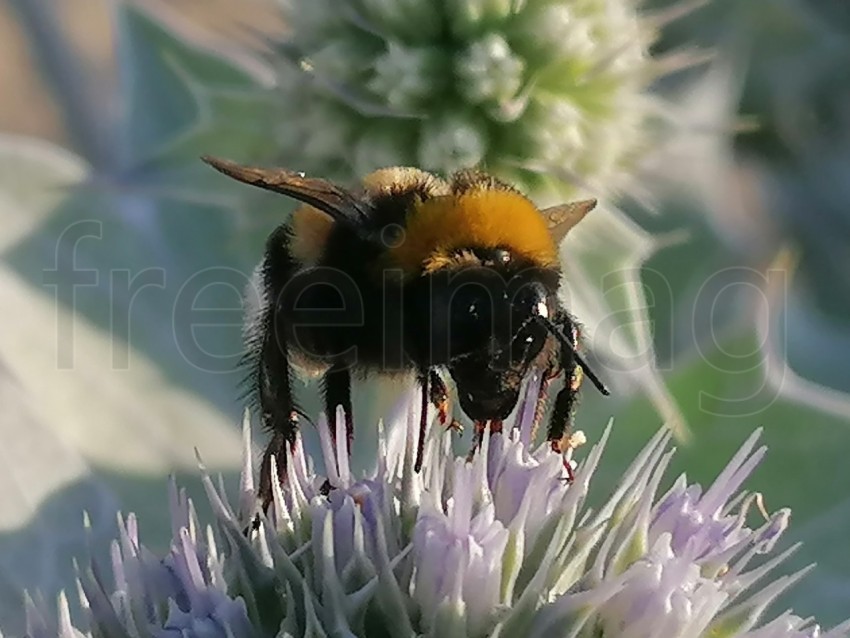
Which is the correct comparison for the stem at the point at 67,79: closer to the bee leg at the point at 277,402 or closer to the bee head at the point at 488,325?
the bee leg at the point at 277,402

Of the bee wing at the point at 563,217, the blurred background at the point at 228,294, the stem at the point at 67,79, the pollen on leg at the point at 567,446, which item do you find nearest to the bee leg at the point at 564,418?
the pollen on leg at the point at 567,446

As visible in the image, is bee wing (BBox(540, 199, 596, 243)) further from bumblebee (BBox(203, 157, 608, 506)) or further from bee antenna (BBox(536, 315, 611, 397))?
bee antenna (BBox(536, 315, 611, 397))

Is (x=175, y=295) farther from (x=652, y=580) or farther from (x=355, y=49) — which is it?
(x=652, y=580)

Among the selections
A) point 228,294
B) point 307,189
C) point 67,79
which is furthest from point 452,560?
point 67,79

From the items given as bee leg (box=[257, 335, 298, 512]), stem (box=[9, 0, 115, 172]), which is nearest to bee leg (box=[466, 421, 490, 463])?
bee leg (box=[257, 335, 298, 512])

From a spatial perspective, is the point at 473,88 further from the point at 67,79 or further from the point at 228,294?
the point at 67,79

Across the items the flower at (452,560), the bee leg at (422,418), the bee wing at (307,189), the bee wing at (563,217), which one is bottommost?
Answer: the flower at (452,560)

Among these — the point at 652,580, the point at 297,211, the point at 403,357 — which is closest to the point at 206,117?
the point at 297,211
